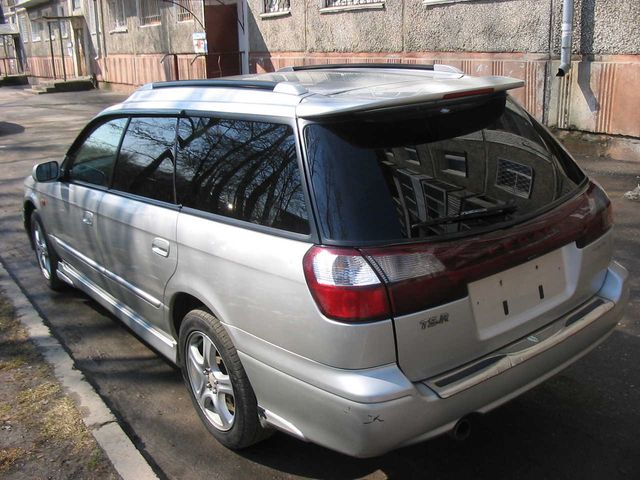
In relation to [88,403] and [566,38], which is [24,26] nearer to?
[566,38]

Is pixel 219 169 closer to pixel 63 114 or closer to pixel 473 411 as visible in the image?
pixel 473 411

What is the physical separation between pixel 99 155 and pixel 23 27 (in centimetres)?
4418

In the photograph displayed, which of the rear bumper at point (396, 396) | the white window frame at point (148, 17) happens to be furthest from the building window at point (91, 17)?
the rear bumper at point (396, 396)

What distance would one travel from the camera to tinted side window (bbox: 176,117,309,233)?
262cm

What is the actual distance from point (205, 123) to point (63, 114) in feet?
61.6

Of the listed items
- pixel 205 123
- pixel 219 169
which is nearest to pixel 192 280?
pixel 219 169

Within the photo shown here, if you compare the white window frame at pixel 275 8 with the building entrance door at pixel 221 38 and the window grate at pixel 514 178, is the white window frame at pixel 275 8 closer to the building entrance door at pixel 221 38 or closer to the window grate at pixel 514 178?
the building entrance door at pixel 221 38

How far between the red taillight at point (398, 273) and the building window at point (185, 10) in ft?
58.6

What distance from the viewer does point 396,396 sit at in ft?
7.54

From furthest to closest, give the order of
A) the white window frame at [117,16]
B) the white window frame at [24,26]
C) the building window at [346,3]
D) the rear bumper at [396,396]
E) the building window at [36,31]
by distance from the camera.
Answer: the white window frame at [24,26]
the building window at [36,31]
the white window frame at [117,16]
the building window at [346,3]
the rear bumper at [396,396]

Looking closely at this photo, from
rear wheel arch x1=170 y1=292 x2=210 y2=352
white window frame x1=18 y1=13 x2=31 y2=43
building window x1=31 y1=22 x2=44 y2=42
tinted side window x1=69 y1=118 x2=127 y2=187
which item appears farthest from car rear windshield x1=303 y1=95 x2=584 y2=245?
white window frame x1=18 y1=13 x2=31 y2=43

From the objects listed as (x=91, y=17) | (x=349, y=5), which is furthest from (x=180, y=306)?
(x=91, y=17)

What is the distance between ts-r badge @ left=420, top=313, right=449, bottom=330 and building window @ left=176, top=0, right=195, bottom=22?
1801 centimetres

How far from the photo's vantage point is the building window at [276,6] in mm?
15344
